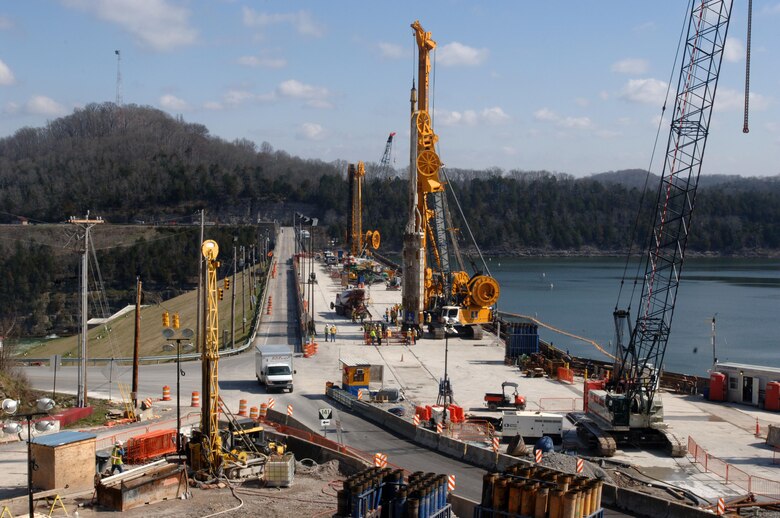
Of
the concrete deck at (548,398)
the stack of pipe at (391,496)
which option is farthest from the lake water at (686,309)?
the stack of pipe at (391,496)

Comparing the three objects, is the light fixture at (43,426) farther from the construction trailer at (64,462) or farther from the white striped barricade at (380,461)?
the white striped barricade at (380,461)

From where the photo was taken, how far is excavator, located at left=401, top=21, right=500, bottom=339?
5778cm

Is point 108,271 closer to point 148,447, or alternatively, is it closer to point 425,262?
point 425,262

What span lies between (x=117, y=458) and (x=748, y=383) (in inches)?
1077

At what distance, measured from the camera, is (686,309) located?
105 metres

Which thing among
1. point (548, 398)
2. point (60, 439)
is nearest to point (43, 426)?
point (60, 439)

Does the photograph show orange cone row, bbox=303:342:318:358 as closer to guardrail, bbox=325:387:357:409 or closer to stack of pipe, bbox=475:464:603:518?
guardrail, bbox=325:387:357:409

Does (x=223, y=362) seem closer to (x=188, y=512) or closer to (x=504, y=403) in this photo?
(x=504, y=403)

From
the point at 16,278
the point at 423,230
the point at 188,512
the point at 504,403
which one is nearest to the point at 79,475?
the point at 188,512

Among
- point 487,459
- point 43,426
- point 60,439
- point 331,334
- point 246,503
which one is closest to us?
point 246,503

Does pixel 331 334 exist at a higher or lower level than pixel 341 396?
higher

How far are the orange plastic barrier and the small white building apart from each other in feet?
82.0

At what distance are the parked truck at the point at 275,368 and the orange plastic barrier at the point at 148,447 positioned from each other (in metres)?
12.3

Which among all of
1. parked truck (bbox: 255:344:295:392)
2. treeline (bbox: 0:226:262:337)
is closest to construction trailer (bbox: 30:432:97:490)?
parked truck (bbox: 255:344:295:392)
